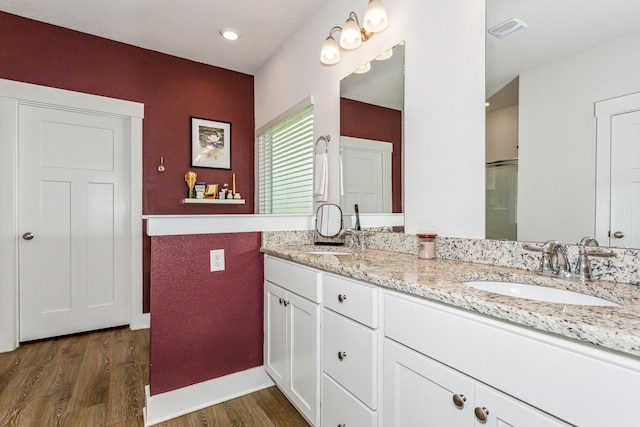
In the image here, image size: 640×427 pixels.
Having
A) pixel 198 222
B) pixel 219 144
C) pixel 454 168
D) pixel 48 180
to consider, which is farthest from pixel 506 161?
pixel 48 180

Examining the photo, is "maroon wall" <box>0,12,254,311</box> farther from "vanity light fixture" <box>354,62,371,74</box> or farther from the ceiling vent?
the ceiling vent

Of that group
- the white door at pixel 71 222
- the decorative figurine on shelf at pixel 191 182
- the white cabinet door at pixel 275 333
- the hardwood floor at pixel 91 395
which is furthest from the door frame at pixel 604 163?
the white door at pixel 71 222

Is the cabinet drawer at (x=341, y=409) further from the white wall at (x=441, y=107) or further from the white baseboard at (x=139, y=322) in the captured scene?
the white baseboard at (x=139, y=322)

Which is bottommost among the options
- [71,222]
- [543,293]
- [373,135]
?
[543,293]

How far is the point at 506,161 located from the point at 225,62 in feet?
10.2

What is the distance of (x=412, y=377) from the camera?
0.97 meters

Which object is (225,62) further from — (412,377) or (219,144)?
(412,377)

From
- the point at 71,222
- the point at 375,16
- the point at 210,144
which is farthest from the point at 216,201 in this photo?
the point at 375,16

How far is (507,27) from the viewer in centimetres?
128

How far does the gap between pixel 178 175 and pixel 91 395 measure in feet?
6.65

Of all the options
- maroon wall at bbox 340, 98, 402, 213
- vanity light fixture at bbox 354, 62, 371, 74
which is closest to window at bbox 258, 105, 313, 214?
maroon wall at bbox 340, 98, 402, 213

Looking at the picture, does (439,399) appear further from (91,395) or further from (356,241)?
(91,395)

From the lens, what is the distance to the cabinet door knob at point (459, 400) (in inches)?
32.0

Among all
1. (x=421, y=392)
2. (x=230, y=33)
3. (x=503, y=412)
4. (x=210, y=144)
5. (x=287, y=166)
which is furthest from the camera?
(x=210, y=144)
